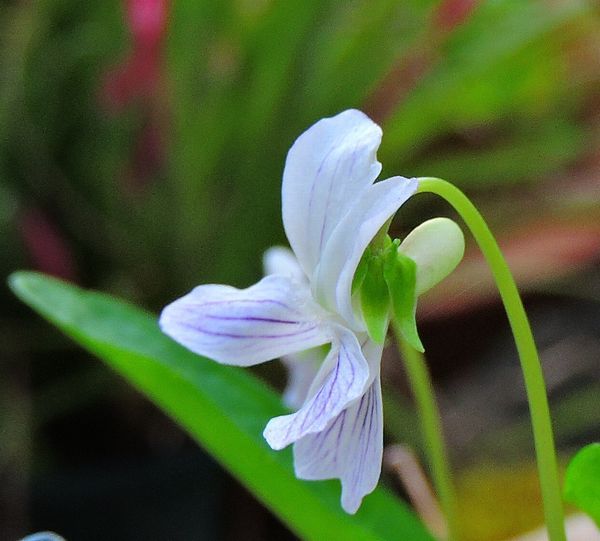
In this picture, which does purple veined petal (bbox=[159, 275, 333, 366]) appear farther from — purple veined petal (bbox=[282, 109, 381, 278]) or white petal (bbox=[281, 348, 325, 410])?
white petal (bbox=[281, 348, 325, 410])

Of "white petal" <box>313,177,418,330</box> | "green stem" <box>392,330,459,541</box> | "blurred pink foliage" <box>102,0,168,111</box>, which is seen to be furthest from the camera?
"blurred pink foliage" <box>102,0,168,111</box>

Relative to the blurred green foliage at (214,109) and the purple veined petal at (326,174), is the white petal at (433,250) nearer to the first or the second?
the purple veined petal at (326,174)

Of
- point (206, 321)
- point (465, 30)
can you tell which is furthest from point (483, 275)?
point (206, 321)

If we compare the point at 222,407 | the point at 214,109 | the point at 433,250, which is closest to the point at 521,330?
the point at 433,250

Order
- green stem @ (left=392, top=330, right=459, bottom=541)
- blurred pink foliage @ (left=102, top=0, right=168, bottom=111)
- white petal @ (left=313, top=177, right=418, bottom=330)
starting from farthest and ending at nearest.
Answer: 1. blurred pink foliage @ (left=102, top=0, right=168, bottom=111)
2. green stem @ (left=392, top=330, right=459, bottom=541)
3. white petal @ (left=313, top=177, right=418, bottom=330)

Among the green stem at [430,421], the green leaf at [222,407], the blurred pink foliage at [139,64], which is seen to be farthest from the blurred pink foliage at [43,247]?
the green stem at [430,421]

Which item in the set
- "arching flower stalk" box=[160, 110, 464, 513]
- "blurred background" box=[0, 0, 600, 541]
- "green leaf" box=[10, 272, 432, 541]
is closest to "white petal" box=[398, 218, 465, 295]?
"arching flower stalk" box=[160, 110, 464, 513]

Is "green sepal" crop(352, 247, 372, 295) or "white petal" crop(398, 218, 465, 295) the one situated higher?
"green sepal" crop(352, 247, 372, 295)

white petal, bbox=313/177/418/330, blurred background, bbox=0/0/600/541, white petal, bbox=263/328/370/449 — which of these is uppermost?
white petal, bbox=313/177/418/330
